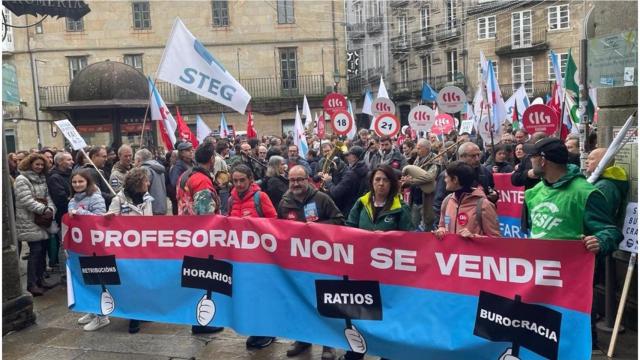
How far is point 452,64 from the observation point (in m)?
44.7

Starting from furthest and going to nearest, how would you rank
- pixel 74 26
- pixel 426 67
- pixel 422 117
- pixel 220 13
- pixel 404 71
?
pixel 404 71, pixel 426 67, pixel 220 13, pixel 74 26, pixel 422 117

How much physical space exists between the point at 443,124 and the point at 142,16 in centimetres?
2594

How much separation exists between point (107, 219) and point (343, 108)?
35.3ft

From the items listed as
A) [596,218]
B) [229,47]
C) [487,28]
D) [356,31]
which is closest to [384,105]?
[596,218]

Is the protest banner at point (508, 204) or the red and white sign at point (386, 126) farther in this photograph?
the red and white sign at point (386, 126)

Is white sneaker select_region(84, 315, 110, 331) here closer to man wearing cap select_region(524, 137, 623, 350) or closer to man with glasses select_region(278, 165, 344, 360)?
man with glasses select_region(278, 165, 344, 360)

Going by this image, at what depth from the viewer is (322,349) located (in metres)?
5.21

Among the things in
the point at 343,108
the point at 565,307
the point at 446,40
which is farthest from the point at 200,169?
the point at 446,40

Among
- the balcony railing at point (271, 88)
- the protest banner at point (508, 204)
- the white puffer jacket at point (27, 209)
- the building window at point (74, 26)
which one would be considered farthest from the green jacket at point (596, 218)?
the building window at point (74, 26)

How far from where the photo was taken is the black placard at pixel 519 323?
12.2 feet

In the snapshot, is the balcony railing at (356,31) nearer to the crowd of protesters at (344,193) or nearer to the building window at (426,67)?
the building window at (426,67)

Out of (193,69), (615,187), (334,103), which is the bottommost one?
(615,187)

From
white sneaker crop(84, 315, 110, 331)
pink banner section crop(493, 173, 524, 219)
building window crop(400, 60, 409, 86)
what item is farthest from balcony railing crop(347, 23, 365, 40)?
white sneaker crop(84, 315, 110, 331)

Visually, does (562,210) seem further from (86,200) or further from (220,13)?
(220,13)
